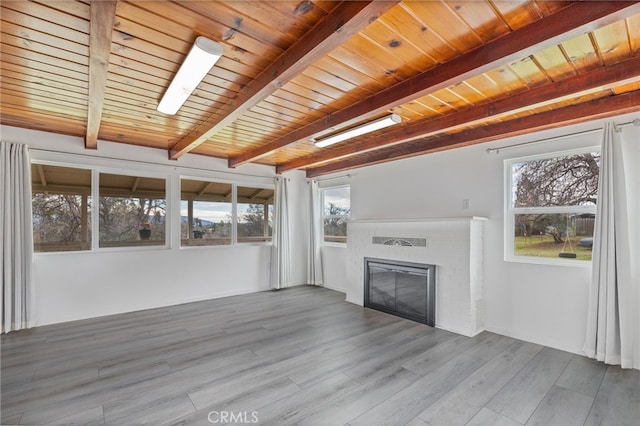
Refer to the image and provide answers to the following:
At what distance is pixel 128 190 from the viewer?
4.74 meters

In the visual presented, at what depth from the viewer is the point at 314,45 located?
1795 millimetres

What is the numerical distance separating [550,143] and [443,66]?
2082 mm

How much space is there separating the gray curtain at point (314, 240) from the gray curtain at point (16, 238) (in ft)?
14.5

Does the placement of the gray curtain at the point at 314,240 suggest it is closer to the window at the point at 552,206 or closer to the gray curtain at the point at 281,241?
the gray curtain at the point at 281,241

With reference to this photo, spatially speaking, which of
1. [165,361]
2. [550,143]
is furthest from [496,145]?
[165,361]

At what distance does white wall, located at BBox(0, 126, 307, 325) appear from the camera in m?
3.99

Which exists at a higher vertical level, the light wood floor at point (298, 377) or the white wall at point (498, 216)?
the white wall at point (498, 216)

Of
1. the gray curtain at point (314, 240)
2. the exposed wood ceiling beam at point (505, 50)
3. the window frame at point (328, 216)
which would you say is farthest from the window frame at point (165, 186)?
the exposed wood ceiling beam at point (505, 50)

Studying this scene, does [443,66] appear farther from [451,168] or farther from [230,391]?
[230,391]

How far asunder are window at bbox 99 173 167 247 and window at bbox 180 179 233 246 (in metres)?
0.34

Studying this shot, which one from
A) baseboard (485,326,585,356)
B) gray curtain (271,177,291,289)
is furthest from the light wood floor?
gray curtain (271,177,291,289)

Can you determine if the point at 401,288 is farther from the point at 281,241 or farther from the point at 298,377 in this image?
the point at 281,241

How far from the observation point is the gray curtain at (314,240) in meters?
6.42

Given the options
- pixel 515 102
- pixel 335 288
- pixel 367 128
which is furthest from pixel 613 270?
pixel 335 288
